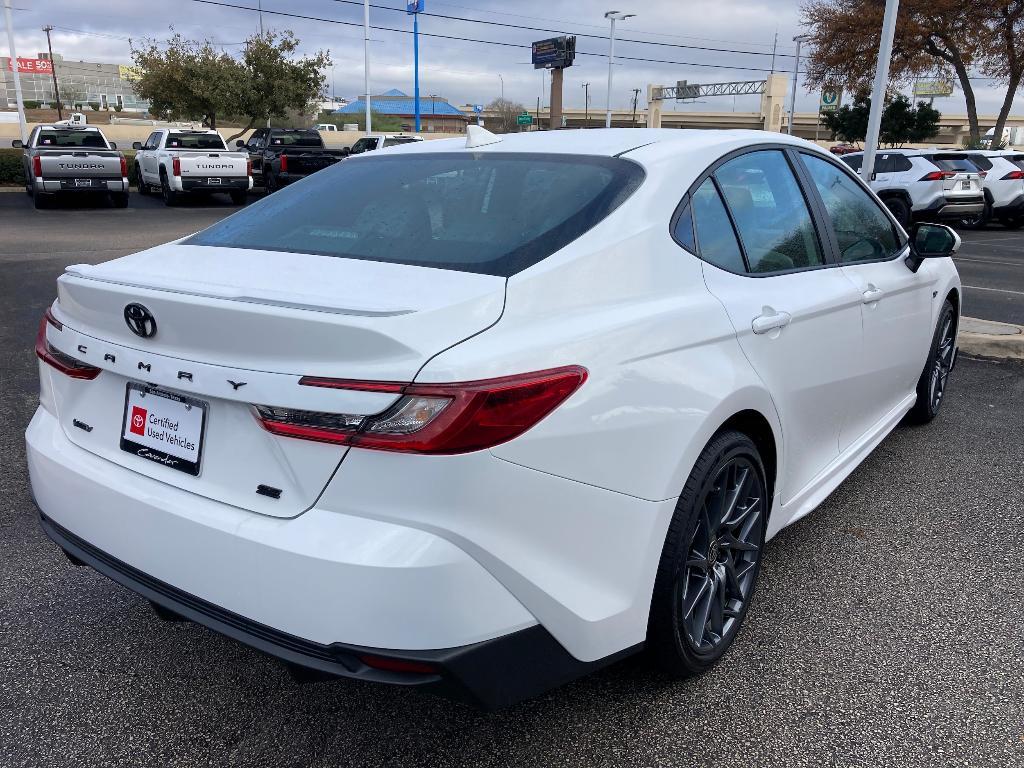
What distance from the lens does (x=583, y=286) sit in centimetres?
216

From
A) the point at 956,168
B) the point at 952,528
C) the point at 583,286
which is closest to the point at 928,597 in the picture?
the point at 952,528

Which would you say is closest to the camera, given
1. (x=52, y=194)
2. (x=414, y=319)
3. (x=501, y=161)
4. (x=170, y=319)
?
(x=414, y=319)

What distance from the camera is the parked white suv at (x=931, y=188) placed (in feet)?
58.9

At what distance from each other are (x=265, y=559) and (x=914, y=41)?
35242 mm

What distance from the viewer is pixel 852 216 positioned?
3725 millimetres

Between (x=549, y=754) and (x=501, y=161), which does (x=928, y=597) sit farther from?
(x=501, y=161)

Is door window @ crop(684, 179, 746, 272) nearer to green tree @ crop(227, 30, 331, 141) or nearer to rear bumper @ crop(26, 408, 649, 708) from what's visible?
rear bumper @ crop(26, 408, 649, 708)

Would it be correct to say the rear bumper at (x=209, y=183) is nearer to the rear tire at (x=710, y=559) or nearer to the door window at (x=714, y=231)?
the door window at (x=714, y=231)

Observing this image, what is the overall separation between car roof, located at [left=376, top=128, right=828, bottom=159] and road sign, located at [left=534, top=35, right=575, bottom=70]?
55871 mm

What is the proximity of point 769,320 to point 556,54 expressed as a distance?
58529mm

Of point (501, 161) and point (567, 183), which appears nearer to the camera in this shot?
point (567, 183)

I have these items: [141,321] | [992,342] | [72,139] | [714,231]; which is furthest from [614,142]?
[72,139]

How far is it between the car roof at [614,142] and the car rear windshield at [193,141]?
20650mm

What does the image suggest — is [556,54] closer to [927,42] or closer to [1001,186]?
[927,42]
